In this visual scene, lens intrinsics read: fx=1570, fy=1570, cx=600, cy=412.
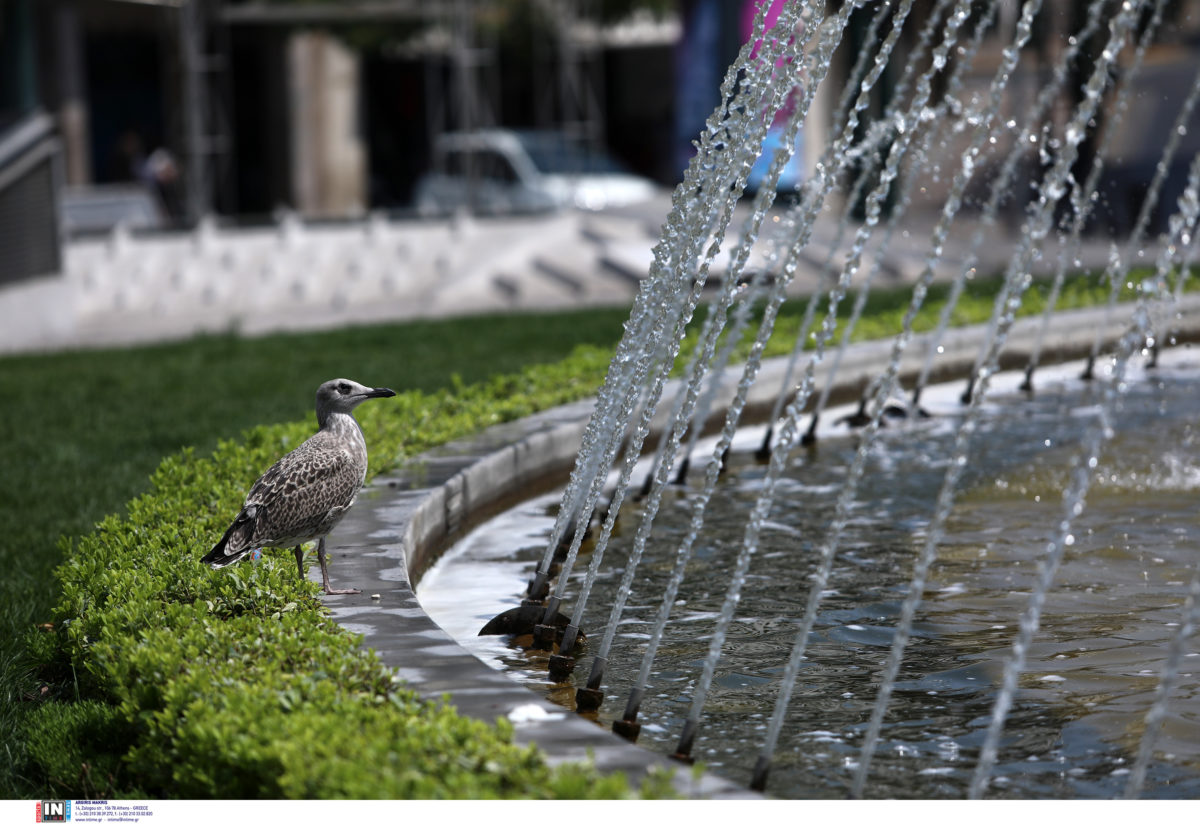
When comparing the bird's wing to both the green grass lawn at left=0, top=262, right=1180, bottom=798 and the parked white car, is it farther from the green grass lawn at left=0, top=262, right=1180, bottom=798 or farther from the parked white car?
the parked white car

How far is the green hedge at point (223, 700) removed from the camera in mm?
3033

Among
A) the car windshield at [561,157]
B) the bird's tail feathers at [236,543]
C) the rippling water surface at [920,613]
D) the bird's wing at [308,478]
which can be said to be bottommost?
the car windshield at [561,157]

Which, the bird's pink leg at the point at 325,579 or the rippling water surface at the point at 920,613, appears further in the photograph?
the bird's pink leg at the point at 325,579

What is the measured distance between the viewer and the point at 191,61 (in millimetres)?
18422

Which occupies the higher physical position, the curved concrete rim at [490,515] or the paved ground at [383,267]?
the curved concrete rim at [490,515]

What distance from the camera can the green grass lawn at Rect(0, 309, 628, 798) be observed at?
5.61 metres

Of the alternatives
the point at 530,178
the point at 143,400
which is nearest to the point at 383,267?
the point at 530,178

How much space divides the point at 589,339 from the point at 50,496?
562cm

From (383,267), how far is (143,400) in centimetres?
1018

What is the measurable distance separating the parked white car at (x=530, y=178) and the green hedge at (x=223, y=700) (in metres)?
18.4

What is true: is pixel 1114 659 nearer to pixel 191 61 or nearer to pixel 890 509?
pixel 890 509
